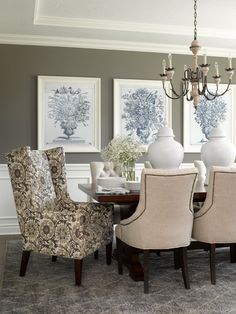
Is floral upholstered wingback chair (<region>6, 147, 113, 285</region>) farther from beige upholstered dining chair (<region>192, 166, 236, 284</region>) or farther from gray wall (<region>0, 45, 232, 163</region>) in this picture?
gray wall (<region>0, 45, 232, 163</region>)

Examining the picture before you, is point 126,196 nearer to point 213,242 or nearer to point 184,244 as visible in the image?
point 184,244

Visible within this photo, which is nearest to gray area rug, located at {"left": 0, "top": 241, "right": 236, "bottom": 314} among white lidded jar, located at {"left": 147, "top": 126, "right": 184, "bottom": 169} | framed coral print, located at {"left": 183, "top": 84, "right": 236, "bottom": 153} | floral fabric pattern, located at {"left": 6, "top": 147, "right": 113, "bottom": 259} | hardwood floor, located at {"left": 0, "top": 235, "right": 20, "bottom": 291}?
hardwood floor, located at {"left": 0, "top": 235, "right": 20, "bottom": 291}

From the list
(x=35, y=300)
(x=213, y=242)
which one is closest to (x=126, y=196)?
(x=213, y=242)

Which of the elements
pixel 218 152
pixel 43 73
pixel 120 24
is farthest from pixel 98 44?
pixel 218 152

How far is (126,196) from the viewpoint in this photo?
3.05 m

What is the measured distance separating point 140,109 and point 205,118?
40.7 inches

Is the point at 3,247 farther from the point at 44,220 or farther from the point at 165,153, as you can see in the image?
the point at 165,153

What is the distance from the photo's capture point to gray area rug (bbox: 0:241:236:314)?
270 centimetres

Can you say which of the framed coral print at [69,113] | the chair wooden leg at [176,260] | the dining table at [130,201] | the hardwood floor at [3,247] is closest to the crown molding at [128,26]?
the framed coral print at [69,113]

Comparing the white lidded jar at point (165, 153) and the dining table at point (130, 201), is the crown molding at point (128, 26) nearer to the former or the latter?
the white lidded jar at point (165, 153)

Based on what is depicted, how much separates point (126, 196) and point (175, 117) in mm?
3005

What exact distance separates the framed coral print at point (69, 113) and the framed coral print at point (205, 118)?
1.35 meters

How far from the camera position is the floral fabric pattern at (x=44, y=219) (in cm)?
314

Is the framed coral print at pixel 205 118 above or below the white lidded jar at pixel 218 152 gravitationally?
above
